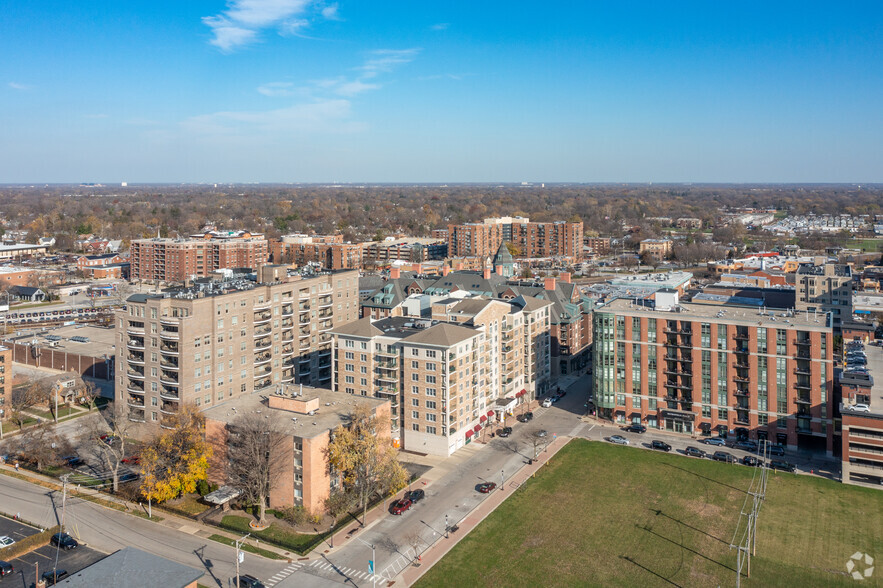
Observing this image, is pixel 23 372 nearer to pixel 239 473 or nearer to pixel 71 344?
pixel 71 344

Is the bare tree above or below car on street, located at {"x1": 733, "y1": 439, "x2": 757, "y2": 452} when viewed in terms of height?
above

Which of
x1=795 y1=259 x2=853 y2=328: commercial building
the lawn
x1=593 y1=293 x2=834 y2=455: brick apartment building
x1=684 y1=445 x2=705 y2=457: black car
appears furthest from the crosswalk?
x1=795 y1=259 x2=853 y2=328: commercial building

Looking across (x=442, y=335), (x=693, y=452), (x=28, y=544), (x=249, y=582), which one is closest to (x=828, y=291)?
(x=693, y=452)

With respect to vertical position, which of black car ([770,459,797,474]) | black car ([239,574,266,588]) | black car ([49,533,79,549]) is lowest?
black car ([239,574,266,588])

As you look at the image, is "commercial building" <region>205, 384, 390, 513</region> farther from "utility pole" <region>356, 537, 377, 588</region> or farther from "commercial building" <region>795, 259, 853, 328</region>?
"commercial building" <region>795, 259, 853, 328</region>

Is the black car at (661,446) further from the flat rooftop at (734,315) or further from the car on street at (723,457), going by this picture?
the flat rooftop at (734,315)

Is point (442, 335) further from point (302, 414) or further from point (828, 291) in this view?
point (828, 291)

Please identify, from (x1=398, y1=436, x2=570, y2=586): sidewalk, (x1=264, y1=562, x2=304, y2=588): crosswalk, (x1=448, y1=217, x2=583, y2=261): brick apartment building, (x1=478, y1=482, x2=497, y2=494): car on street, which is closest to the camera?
(x1=264, y1=562, x2=304, y2=588): crosswalk
